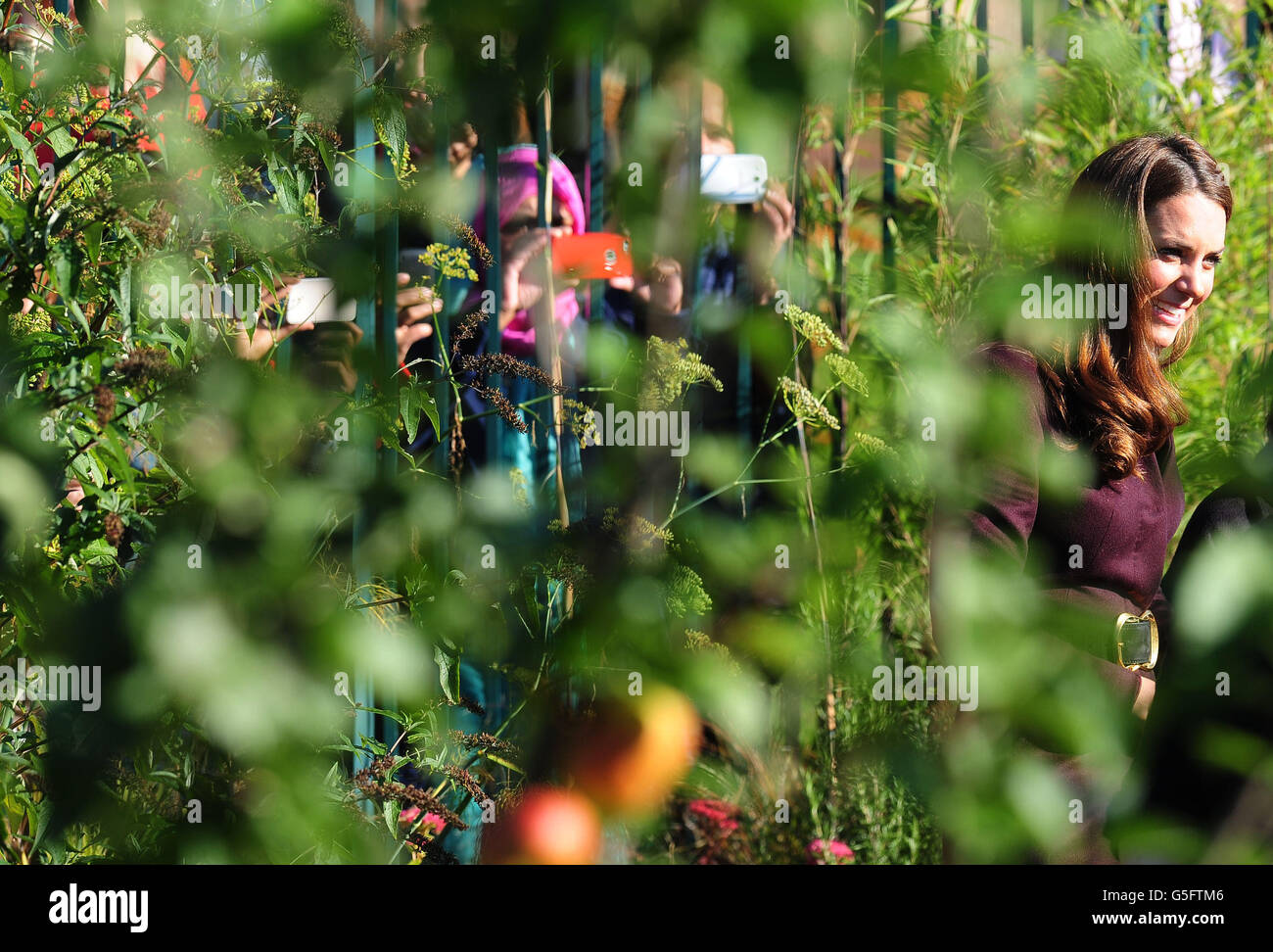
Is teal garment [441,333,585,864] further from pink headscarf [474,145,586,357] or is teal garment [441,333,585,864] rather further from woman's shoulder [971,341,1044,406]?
woman's shoulder [971,341,1044,406]

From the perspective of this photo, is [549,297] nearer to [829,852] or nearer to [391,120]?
[391,120]

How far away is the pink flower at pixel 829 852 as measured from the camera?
1.93 metres

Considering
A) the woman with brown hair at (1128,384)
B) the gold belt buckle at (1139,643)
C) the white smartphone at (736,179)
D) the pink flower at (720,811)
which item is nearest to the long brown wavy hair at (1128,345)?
the woman with brown hair at (1128,384)

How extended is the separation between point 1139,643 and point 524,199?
4.90 feet

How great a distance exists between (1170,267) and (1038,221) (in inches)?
34.9

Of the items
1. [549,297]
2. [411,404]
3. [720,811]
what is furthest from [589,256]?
[720,811]

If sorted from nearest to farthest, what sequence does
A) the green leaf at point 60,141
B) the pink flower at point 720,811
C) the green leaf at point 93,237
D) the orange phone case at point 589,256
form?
the green leaf at point 93,237 → the green leaf at point 60,141 → the orange phone case at point 589,256 → the pink flower at point 720,811

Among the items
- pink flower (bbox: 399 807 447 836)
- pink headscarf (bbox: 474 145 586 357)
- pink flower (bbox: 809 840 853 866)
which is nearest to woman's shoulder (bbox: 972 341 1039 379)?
pink flower (bbox: 399 807 447 836)

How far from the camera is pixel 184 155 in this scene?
0.78 m

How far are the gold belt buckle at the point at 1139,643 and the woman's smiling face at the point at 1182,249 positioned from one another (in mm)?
622

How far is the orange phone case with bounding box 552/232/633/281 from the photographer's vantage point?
1.53m

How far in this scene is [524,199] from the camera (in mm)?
1947

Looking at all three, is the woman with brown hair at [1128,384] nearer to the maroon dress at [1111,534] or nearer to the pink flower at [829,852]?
the maroon dress at [1111,534]

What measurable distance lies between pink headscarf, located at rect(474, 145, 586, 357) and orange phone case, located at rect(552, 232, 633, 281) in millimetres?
197
